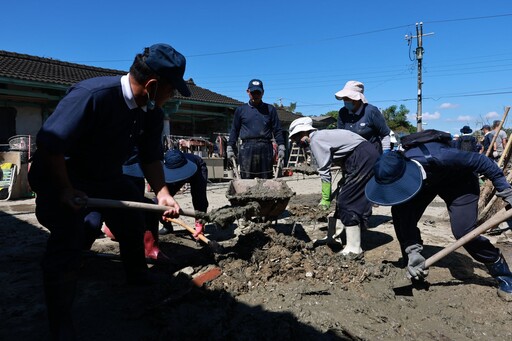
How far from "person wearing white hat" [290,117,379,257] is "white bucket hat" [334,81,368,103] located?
0.92m

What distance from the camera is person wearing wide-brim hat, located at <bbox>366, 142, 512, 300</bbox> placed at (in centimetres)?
284

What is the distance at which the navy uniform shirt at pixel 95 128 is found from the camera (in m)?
2.02

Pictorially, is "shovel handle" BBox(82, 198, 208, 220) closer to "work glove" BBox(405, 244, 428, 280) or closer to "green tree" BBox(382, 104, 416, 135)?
"work glove" BBox(405, 244, 428, 280)

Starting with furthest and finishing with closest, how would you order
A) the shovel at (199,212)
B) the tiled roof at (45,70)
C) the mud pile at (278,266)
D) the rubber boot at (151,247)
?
the tiled roof at (45,70) → the rubber boot at (151,247) → the mud pile at (278,266) → the shovel at (199,212)

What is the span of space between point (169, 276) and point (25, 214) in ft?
14.9

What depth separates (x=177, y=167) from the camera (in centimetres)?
445

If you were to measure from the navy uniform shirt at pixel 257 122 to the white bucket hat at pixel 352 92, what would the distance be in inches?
48.5

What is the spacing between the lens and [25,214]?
6562mm

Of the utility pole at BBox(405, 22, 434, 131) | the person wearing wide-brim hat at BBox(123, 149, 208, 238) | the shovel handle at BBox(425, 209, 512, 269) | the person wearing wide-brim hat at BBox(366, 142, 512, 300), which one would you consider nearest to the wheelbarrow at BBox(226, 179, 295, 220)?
the person wearing wide-brim hat at BBox(123, 149, 208, 238)

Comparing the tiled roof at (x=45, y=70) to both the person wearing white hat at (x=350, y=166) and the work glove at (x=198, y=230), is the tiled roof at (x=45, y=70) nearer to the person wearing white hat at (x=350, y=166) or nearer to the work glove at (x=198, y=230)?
the work glove at (x=198, y=230)

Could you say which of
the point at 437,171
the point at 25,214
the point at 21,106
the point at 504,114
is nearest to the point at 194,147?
the point at 21,106

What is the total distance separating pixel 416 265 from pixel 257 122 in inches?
125


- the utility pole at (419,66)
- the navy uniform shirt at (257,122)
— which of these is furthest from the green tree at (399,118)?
the navy uniform shirt at (257,122)

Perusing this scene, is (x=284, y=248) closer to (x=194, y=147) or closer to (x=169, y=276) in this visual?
(x=169, y=276)
